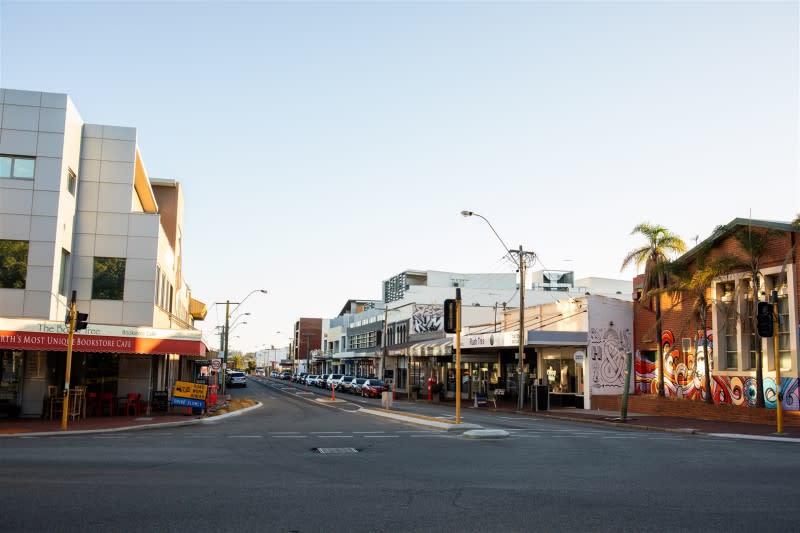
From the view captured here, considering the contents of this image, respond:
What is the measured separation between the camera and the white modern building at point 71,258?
91.5 feet

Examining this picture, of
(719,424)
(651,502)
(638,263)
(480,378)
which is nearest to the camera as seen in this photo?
(651,502)

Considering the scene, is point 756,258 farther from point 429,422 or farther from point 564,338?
point 429,422

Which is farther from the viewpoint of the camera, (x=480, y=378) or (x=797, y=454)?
(x=480, y=378)

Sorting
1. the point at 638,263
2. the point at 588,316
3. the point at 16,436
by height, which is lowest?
the point at 16,436

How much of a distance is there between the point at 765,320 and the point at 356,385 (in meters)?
45.7

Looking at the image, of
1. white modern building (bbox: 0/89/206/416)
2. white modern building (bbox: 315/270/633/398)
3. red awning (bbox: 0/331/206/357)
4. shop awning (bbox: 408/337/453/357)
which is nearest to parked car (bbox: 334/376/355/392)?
white modern building (bbox: 315/270/633/398)

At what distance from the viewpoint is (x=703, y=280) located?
30.0 metres

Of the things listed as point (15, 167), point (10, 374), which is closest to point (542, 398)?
point (10, 374)

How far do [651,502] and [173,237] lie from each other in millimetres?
41133

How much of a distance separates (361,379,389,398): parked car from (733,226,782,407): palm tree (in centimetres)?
3254

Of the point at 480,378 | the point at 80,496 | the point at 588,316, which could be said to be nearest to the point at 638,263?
the point at 588,316

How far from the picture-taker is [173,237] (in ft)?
152

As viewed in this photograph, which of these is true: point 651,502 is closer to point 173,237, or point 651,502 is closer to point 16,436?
point 16,436

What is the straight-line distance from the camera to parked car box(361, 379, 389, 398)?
5659 cm
